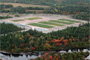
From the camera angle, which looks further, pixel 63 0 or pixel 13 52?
pixel 63 0

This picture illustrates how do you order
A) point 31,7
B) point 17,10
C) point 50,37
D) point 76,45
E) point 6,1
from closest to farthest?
point 76,45, point 50,37, point 17,10, point 31,7, point 6,1

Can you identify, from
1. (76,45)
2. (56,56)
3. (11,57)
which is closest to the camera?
(56,56)

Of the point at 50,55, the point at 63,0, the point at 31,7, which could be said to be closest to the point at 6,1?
the point at 31,7

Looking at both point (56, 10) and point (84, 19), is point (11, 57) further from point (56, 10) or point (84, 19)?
point (56, 10)

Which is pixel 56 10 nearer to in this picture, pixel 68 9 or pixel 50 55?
pixel 68 9

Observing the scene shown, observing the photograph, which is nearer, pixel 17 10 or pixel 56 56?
pixel 56 56

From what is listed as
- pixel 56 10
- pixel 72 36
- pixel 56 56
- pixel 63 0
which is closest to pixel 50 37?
pixel 72 36
